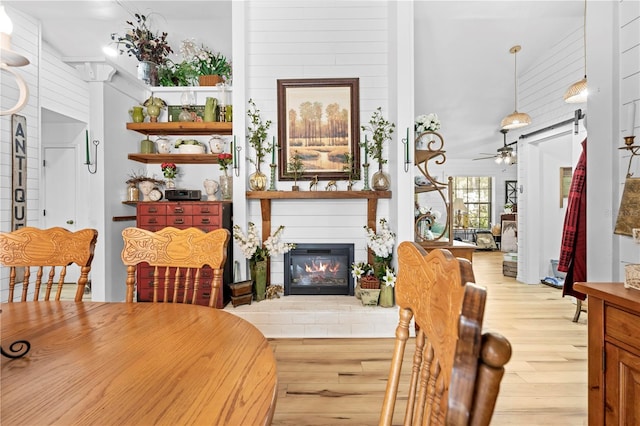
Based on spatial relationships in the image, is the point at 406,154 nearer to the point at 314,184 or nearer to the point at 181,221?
the point at 314,184

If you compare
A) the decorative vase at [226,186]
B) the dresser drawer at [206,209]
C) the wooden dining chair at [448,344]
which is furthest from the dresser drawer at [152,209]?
the wooden dining chair at [448,344]

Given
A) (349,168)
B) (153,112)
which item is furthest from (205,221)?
(349,168)

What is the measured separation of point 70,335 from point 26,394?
12.3 inches

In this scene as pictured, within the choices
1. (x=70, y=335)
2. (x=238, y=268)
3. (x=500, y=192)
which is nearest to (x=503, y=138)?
(x=500, y=192)

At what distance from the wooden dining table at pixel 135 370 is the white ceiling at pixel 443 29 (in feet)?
11.5

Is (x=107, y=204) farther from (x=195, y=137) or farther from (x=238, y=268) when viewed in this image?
(x=238, y=268)

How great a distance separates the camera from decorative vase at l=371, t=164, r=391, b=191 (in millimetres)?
3123

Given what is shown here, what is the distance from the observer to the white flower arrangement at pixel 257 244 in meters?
3.04

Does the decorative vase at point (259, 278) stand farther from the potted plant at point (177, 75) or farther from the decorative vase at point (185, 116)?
the potted plant at point (177, 75)

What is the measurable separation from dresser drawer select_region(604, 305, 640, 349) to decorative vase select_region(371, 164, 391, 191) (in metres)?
2.06

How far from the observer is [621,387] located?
3.81 ft

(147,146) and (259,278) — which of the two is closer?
(259,278)

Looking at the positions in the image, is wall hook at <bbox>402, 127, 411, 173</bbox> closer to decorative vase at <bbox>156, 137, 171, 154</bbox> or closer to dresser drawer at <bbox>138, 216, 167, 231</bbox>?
dresser drawer at <bbox>138, 216, 167, 231</bbox>

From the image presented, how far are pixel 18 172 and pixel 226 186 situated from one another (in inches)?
79.3
